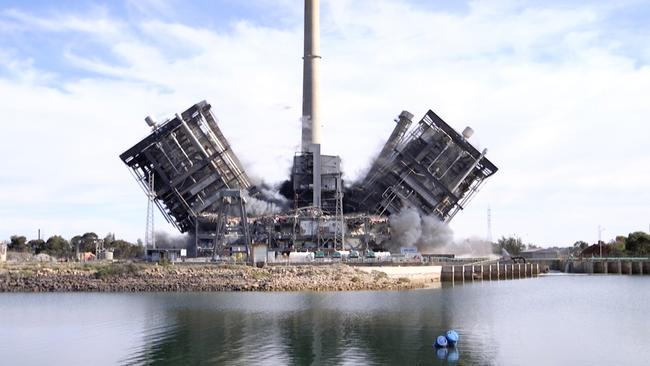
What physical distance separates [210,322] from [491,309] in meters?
25.2

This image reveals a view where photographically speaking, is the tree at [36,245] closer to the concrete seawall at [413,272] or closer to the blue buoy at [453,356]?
the concrete seawall at [413,272]

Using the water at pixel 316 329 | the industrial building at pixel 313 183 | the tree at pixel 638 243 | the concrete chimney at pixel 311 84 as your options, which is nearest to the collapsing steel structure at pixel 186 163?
the industrial building at pixel 313 183

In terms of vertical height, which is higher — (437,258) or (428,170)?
(428,170)

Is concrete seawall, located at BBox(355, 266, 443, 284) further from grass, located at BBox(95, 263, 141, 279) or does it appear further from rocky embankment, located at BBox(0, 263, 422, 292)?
grass, located at BBox(95, 263, 141, 279)

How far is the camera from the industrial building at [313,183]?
123 meters

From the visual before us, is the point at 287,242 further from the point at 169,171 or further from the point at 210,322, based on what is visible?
the point at 210,322

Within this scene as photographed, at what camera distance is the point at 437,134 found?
12500 centimetres

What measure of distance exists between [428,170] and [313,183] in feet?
66.7

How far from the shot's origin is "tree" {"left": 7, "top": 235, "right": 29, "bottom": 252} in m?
191

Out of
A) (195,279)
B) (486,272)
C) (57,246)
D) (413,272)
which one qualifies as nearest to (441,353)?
(195,279)

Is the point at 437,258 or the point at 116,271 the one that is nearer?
the point at 116,271

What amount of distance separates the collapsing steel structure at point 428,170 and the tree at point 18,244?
99.1 m

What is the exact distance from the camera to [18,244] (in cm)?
19400

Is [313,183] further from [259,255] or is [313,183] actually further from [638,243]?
[638,243]
